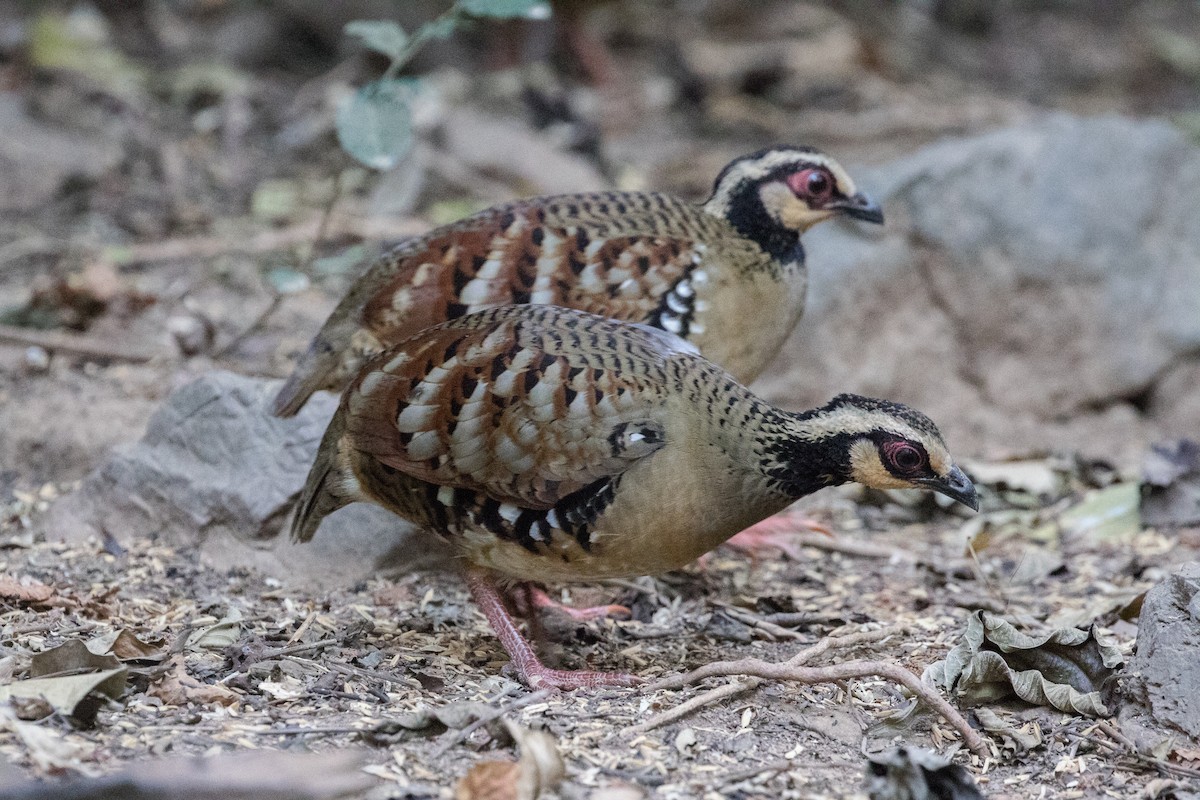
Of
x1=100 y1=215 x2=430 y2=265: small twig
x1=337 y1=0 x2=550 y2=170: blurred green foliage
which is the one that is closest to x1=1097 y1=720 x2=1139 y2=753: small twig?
x1=337 y1=0 x2=550 y2=170: blurred green foliage

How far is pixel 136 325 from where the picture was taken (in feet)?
23.4

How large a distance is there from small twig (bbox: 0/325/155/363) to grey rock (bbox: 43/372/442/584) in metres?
1.19

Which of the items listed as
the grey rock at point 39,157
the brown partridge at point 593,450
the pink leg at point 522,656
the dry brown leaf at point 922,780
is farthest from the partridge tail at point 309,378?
the grey rock at point 39,157

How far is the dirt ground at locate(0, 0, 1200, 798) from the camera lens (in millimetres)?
3727

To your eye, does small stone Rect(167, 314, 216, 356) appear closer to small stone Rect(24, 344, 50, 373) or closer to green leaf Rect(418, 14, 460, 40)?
small stone Rect(24, 344, 50, 373)

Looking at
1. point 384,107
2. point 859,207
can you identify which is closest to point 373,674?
point 384,107

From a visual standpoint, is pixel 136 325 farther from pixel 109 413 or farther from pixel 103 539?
pixel 103 539

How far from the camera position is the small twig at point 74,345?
21.3 feet

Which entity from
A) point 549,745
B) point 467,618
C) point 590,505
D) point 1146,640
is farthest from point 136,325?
point 1146,640

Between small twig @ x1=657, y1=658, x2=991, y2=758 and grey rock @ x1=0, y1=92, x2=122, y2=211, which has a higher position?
grey rock @ x1=0, y1=92, x2=122, y2=211

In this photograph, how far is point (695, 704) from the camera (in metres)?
3.90

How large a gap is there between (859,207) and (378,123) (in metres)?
1.96

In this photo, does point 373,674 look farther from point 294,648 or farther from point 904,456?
point 904,456

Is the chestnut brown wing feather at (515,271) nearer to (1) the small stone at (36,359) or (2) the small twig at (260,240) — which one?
(1) the small stone at (36,359)
